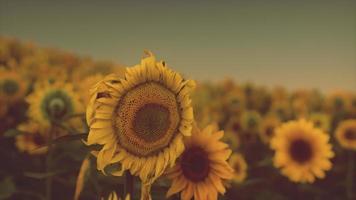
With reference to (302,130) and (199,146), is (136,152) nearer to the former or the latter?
(199,146)

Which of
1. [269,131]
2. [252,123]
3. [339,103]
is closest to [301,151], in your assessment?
[269,131]

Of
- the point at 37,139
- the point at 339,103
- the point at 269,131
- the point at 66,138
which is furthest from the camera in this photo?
the point at 339,103

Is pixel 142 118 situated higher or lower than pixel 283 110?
higher

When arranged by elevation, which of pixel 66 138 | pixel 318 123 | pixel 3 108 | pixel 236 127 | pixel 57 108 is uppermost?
pixel 66 138

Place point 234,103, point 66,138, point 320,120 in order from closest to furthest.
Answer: point 66,138 < point 320,120 < point 234,103

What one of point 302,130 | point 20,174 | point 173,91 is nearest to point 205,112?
point 302,130

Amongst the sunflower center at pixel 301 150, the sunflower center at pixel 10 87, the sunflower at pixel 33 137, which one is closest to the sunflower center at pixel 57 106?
the sunflower at pixel 33 137

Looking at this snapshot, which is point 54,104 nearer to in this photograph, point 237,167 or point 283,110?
point 237,167

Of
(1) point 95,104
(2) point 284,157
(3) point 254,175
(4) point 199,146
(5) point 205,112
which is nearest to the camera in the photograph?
(1) point 95,104
